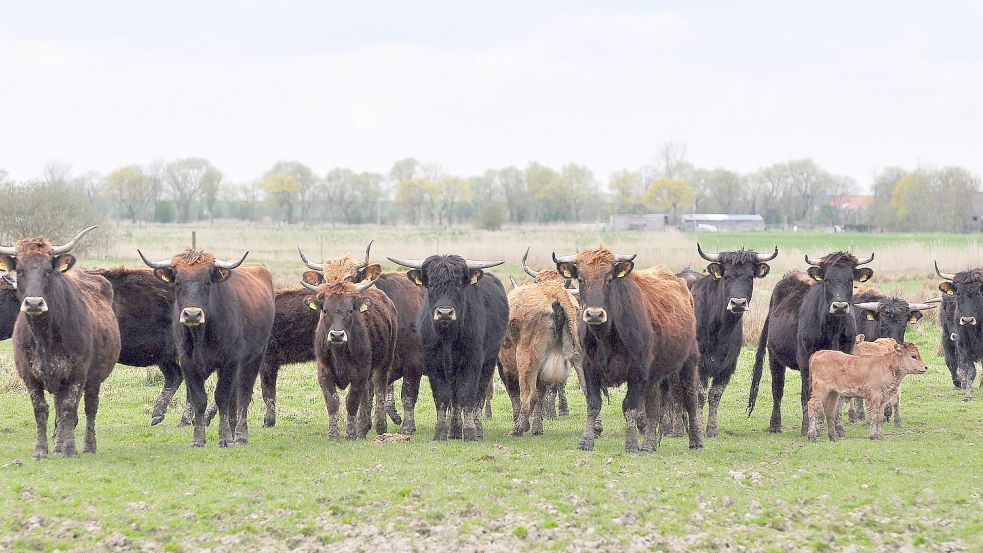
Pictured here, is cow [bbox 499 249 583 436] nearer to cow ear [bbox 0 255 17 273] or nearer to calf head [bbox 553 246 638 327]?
calf head [bbox 553 246 638 327]

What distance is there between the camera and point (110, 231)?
46.2 m

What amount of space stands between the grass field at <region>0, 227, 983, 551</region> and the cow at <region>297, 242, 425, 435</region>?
1.80ft

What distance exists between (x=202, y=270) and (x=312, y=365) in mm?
10079

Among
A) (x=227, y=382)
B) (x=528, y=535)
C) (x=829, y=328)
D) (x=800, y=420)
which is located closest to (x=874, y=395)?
(x=829, y=328)

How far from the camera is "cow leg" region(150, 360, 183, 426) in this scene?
14875 mm

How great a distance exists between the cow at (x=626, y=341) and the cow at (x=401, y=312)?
248 centimetres

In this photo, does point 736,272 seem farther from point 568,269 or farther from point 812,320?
point 568,269

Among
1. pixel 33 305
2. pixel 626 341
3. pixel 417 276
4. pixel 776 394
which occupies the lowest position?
pixel 776 394

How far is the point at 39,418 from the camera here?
11.5 metres

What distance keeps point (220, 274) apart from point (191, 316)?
92 cm

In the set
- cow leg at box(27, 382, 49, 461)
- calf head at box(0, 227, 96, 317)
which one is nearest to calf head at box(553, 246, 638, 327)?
calf head at box(0, 227, 96, 317)

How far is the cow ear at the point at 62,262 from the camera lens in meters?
11.6

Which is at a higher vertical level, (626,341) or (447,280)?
(447,280)

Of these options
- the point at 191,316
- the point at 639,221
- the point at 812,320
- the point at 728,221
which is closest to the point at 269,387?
the point at 191,316
